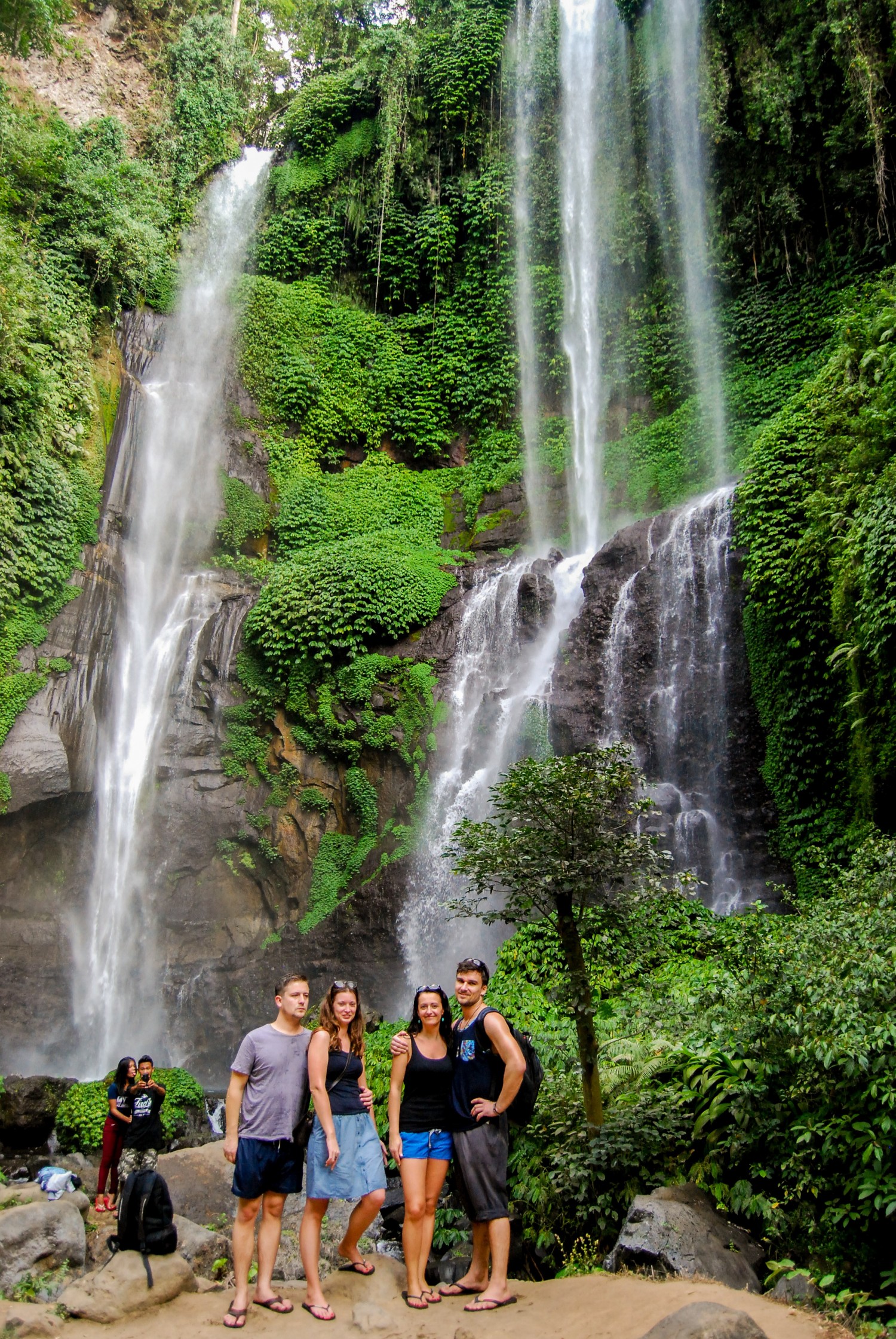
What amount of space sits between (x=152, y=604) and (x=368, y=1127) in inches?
533

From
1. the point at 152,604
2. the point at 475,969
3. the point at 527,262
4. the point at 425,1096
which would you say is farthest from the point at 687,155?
the point at 425,1096

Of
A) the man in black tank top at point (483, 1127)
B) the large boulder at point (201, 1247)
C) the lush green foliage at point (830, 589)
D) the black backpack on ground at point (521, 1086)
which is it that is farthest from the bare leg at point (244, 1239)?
the lush green foliage at point (830, 589)

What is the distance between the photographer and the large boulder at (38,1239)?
4.87 meters

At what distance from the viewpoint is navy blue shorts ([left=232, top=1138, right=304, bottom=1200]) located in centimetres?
406

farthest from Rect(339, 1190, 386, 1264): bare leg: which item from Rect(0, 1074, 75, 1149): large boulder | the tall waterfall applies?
the tall waterfall

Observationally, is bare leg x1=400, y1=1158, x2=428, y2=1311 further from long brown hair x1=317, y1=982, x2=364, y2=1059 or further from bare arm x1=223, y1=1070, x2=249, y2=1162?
bare arm x1=223, y1=1070, x2=249, y2=1162

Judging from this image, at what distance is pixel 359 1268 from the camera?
4.23 m

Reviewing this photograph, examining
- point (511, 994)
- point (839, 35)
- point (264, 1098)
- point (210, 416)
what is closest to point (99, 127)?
point (210, 416)

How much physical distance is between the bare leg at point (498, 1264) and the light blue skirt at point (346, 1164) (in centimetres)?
55

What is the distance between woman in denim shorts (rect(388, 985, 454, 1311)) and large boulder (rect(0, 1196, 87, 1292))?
2296mm

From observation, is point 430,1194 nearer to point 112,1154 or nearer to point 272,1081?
point 272,1081

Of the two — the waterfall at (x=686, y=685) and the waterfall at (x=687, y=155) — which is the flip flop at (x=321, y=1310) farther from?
the waterfall at (x=687, y=155)

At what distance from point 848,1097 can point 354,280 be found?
2187cm

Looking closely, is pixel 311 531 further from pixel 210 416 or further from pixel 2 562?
pixel 2 562
